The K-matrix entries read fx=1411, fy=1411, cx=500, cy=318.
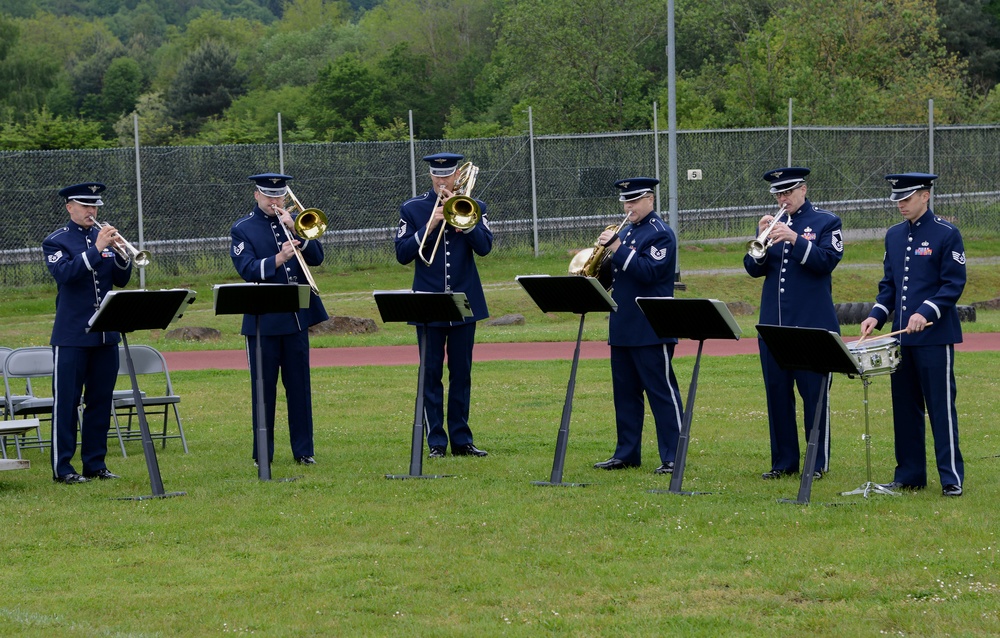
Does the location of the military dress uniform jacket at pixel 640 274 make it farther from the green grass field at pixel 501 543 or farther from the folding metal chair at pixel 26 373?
the folding metal chair at pixel 26 373

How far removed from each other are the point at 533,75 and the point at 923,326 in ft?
122

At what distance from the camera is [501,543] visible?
8.01 m

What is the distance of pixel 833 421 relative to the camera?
12484 mm

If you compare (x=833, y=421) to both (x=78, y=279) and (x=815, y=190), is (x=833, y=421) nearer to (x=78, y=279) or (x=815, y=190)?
(x=78, y=279)

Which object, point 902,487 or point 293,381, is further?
point 293,381

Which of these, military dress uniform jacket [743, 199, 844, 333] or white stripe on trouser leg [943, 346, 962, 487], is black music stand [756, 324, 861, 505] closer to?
white stripe on trouser leg [943, 346, 962, 487]

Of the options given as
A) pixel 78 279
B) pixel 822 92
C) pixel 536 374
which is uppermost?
pixel 822 92

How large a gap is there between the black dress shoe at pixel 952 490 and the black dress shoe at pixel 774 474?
122 centimetres

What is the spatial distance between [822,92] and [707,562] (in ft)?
101

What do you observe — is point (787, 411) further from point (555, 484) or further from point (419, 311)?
point (419, 311)

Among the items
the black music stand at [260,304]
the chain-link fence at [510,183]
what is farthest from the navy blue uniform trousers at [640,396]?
the chain-link fence at [510,183]

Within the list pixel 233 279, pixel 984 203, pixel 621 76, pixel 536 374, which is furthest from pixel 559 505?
pixel 621 76

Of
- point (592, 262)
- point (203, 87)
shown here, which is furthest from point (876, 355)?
point (203, 87)

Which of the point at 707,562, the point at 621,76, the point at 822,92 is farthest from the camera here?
the point at 621,76
